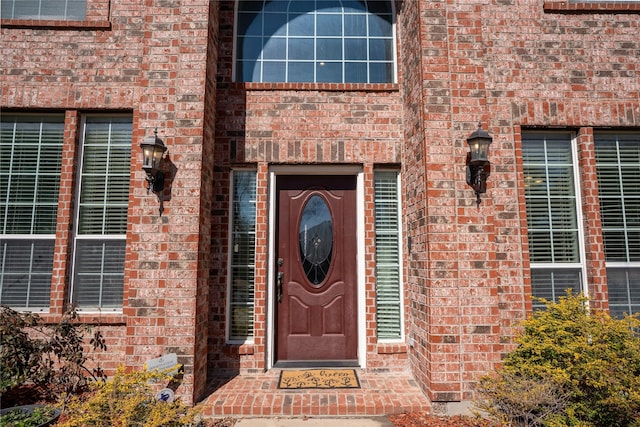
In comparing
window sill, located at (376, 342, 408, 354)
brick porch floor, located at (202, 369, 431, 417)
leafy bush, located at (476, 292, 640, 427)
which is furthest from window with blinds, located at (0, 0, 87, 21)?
leafy bush, located at (476, 292, 640, 427)

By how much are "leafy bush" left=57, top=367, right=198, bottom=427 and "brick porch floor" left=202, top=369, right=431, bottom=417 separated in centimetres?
68

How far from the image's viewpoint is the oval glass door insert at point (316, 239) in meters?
4.42

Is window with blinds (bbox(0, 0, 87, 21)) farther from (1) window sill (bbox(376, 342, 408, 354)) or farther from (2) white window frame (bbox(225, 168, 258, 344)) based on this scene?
(1) window sill (bbox(376, 342, 408, 354))

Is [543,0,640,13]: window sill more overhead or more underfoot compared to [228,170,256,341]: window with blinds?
more overhead

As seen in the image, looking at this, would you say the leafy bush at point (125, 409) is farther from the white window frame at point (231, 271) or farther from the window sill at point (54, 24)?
the window sill at point (54, 24)

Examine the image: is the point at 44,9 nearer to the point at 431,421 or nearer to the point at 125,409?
the point at 125,409

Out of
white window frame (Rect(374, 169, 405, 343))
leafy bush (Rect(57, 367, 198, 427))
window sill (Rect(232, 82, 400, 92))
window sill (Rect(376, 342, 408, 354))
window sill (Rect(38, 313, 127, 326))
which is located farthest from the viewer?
window sill (Rect(232, 82, 400, 92))

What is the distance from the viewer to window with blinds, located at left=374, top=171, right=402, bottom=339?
14.1 feet

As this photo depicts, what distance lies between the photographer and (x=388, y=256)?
14.4 feet

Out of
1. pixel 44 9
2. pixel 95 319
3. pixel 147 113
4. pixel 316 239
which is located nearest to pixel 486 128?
pixel 316 239

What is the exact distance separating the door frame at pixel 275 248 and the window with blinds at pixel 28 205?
2417 millimetres

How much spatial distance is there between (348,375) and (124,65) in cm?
434

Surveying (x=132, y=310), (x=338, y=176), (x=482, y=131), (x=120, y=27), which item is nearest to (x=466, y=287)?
(x=482, y=131)

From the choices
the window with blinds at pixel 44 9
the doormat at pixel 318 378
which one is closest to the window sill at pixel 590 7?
the doormat at pixel 318 378
